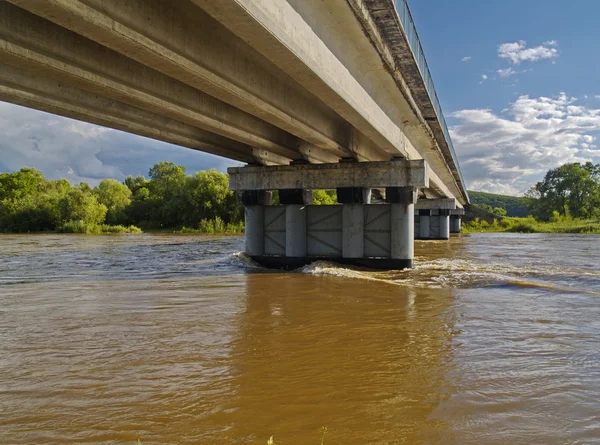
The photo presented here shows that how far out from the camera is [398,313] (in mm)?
7703

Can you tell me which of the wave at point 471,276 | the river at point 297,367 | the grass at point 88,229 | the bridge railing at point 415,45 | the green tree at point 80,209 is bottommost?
the wave at point 471,276

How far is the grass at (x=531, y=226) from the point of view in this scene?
190ft

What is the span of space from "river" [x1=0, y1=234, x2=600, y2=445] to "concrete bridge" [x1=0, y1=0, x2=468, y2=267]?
421 cm

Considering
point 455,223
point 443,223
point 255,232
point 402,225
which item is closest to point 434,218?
point 443,223

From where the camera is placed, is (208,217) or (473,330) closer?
(473,330)

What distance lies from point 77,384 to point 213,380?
49.3 inches

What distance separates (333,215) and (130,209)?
188 feet

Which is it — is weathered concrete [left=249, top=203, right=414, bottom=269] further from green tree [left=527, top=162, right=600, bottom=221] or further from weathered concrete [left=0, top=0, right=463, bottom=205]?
green tree [left=527, top=162, right=600, bottom=221]

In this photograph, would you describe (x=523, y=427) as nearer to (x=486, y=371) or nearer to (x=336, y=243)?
(x=486, y=371)

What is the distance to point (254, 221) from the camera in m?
18.1

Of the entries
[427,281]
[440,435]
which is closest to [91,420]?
[440,435]

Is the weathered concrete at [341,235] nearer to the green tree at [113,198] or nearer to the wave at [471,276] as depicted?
the wave at [471,276]

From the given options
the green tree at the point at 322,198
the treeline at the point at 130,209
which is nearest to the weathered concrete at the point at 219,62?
the treeline at the point at 130,209

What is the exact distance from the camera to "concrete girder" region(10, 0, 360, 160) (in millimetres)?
5980
